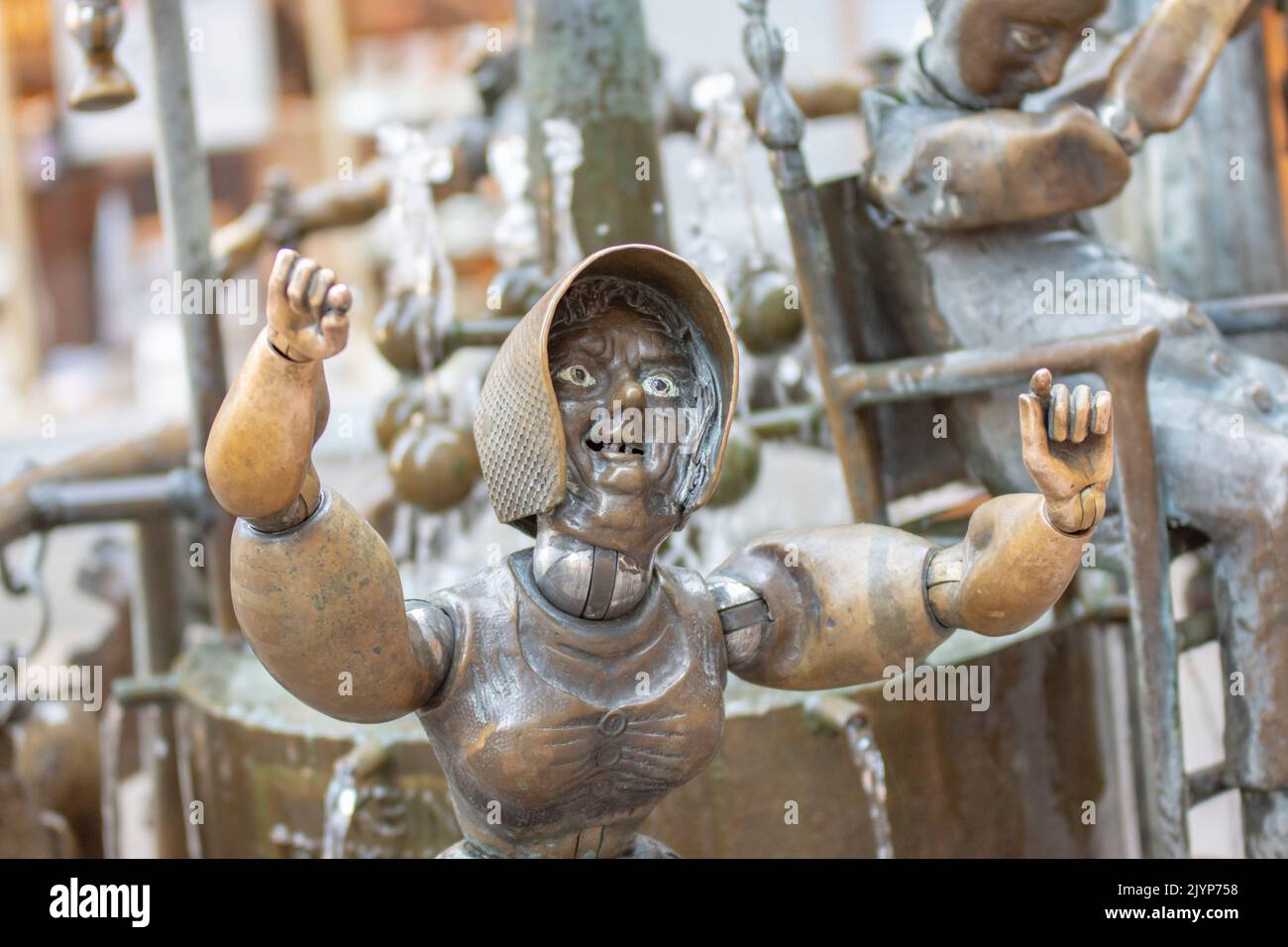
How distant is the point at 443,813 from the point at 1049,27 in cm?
146

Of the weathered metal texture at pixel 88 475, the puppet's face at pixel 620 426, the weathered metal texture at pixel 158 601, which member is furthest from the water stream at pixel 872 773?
the weathered metal texture at pixel 158 601

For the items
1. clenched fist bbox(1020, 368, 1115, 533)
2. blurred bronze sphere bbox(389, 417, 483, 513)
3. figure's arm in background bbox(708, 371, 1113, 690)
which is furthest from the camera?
blurred bronze sphere bbox(389, 417, 483, 513)

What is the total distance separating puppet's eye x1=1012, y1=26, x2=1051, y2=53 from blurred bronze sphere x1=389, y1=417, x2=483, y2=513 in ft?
3.46

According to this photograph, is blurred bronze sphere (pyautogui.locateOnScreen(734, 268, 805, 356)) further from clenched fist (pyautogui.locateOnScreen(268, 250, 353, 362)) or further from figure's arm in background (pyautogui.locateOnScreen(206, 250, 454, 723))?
clenched fist (pyautogui.locateOnScreen(268, 250, 353, 362))

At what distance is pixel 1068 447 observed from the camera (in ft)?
4.66

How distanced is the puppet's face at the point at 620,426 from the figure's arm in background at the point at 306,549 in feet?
0.64

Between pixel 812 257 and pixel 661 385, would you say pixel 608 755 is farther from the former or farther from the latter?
pixel 812 257

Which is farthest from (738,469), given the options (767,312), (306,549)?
(306,549)

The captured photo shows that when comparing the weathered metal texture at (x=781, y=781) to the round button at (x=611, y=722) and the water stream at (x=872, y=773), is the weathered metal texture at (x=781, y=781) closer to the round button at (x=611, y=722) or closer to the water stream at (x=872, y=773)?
the water stream at (x=872, y=773)

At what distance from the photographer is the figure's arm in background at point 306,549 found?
1263 mm

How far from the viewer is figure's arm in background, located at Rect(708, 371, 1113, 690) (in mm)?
1495

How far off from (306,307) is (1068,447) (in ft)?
2.26

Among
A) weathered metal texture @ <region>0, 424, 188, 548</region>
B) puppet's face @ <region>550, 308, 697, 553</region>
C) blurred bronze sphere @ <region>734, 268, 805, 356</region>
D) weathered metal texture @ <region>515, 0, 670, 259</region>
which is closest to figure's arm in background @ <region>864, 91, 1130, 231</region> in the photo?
blurred bronze sphere @ <region>734, 268, 805, 356</region>
